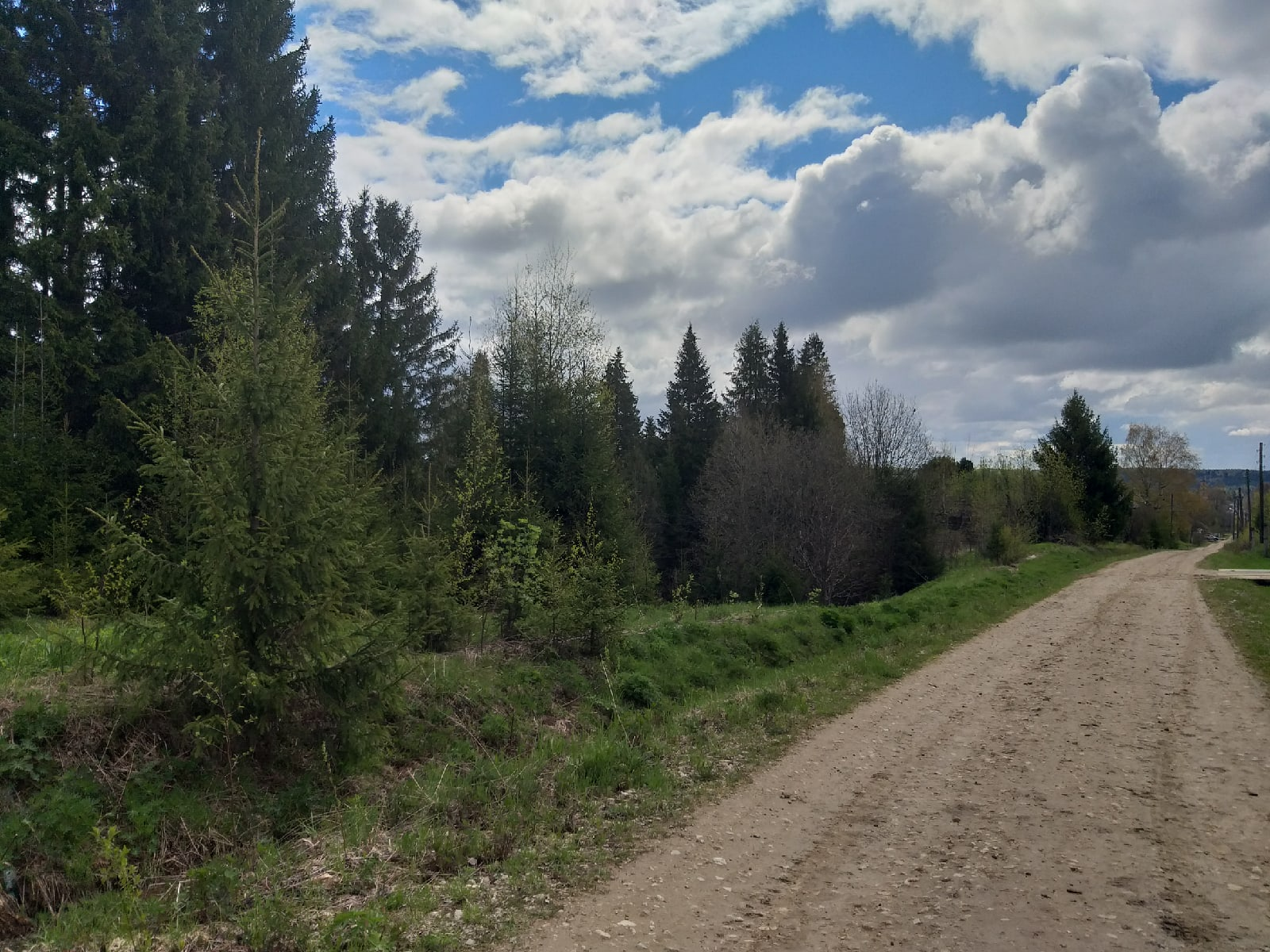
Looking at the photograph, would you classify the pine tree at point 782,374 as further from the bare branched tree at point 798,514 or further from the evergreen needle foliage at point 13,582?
the evergreen needle foliage at point 13,582

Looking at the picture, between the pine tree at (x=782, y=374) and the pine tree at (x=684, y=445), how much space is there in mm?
4380

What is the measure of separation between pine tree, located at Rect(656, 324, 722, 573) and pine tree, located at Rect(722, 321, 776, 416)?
60.2 inches

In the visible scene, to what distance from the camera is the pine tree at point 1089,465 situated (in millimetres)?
52094

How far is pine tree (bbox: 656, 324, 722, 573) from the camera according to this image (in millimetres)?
50156

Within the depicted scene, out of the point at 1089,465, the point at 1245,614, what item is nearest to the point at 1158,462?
the point at 1089,465

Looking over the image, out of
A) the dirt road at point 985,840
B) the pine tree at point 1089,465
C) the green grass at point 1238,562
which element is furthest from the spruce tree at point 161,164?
the pine tree at point 1089,465

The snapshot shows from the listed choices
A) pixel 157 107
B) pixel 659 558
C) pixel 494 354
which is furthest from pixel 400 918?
pixel 659 558

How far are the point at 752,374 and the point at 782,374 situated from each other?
2.58 m

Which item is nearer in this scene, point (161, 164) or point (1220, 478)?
point (161, 164)

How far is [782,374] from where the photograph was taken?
56.1 m

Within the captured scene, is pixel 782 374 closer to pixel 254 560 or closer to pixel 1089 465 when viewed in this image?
pixel 1089 465

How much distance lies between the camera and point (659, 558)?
163ft

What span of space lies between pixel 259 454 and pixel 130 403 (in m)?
15.1

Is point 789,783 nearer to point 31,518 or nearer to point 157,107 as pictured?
point 31,518
